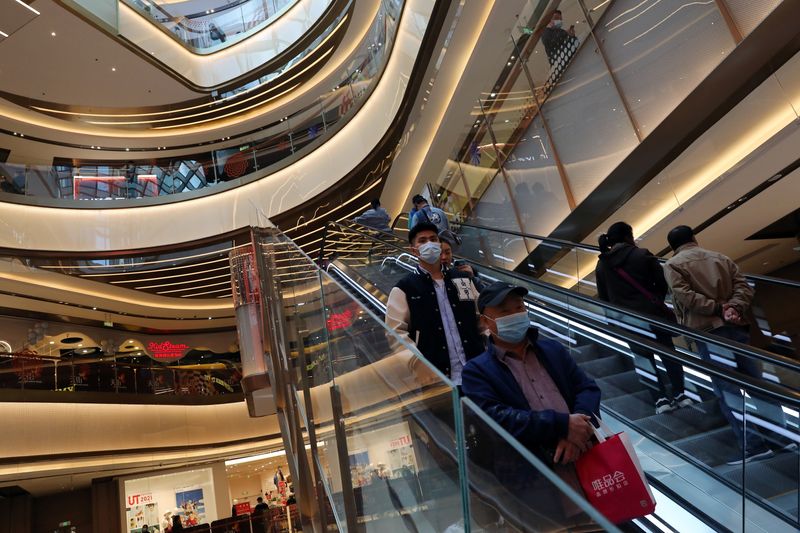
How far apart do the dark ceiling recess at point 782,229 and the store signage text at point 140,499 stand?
1682cm

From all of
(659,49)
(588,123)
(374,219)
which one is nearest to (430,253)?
(659,49)

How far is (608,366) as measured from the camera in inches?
170

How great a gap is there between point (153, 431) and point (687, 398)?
1636 cm

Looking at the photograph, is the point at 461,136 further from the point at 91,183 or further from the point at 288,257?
the point at 91,183

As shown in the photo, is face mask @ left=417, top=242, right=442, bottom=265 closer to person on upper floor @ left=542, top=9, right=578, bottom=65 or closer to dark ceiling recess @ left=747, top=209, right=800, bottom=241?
person on upper floor @ left=542, top=9, right=578, bottom=65

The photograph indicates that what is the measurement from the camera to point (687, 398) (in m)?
3.47

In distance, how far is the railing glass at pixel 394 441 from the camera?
135 cm

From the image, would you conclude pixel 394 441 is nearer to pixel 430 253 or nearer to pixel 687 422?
pixel 430 253

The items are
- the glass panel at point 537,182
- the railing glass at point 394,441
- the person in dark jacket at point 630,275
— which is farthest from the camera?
the glass panel at point 537,182

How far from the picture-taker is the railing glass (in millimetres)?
1353

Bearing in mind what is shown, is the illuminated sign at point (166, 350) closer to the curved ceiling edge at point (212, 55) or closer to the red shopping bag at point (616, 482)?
the curved ceiling edge at point (212, 55)

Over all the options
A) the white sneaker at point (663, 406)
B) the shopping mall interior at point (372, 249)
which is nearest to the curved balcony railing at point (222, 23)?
the shopping mall interior at point (372, 249)

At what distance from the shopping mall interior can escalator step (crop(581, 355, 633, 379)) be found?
2 centimetres

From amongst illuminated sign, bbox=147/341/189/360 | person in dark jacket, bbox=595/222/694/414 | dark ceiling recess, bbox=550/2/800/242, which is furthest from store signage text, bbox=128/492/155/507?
person in dark jacket, bbox=595/222/694/414
